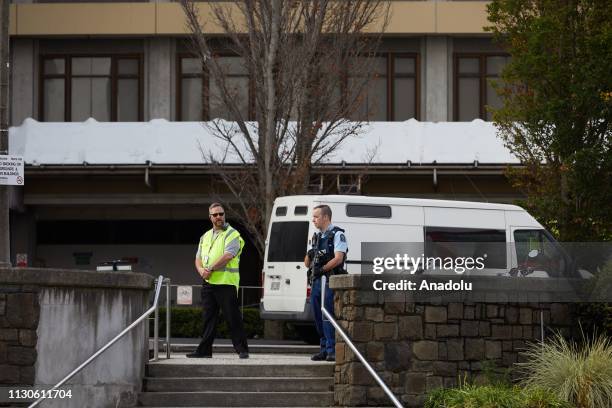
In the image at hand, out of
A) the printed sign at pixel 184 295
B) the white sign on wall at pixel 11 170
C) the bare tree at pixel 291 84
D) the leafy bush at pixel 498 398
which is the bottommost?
the leafy bush at pixel 498 398

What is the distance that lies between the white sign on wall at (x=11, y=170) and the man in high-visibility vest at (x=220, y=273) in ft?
7.04

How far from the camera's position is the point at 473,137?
102 ft

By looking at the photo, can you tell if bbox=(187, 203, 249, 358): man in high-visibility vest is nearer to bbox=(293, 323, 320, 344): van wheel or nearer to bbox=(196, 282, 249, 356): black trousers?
bbox=(196, 282, 249, 356): black trousers

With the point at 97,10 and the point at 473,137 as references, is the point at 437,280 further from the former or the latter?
the point at 97,10

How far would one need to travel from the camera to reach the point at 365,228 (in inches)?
799

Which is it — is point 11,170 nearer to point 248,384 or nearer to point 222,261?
point 222,261

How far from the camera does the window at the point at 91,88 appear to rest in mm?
34625

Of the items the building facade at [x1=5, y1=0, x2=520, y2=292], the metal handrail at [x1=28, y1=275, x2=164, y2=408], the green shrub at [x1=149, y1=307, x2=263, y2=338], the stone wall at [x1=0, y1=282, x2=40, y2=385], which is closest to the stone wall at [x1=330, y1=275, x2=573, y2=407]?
the metal handrail at [x1=28, y1=275, x2=164, y2=408]

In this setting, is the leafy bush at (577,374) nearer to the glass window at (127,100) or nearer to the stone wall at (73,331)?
the stone wall at (73,331)

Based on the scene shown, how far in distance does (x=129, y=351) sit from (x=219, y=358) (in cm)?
179

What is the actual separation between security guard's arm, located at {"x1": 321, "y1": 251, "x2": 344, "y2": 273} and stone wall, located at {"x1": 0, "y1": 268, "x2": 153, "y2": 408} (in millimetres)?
1947

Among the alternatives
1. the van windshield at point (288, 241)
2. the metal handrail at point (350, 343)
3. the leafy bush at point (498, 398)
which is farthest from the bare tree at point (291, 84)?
the leafy bush at point (498, 398)

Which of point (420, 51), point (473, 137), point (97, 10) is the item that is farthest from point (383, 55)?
point (97, 10)

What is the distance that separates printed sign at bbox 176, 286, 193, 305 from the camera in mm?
26766
